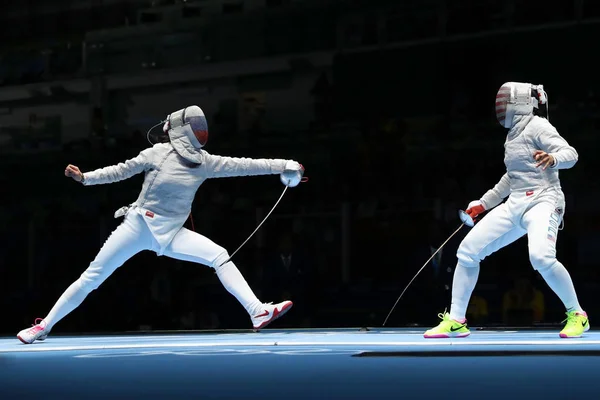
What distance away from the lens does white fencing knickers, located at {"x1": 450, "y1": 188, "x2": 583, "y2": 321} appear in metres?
4.60

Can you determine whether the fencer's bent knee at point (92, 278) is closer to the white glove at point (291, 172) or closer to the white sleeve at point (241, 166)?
the white sleeve at point (241, 166)

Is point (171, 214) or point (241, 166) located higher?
point (241, 166)

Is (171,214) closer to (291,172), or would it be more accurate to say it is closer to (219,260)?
(219,260)

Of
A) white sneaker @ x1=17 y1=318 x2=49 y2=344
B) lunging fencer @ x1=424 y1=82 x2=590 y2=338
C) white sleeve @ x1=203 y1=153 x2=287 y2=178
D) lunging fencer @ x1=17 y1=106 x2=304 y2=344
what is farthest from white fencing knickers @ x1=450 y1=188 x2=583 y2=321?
white sneaker @ x1=17 y1=318 x2=49 y2=344

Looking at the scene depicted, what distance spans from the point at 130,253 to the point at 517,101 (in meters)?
2.17

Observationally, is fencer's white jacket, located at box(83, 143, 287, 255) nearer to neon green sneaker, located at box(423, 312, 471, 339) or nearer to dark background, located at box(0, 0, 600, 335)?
neon green sneaker, located at box(423, 312, 471, 339)

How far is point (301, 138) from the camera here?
7.30m

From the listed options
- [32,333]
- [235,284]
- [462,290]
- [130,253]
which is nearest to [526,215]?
[462,290]

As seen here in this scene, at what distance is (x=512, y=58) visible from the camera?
6922mm

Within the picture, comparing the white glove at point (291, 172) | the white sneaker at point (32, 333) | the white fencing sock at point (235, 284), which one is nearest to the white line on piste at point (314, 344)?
the white sneaker at point (32, 333)

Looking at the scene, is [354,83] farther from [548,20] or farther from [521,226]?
[521,226]

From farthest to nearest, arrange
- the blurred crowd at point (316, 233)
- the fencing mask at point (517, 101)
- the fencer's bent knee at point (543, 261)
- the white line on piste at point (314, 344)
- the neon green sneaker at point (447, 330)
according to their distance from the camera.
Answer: the blurred crowd at point (316, 233), the fencing mask at point (517, 101), the neon green sneaker at point (447, 330), the fencer's bent knee at point (543, 261), the white line on piste at point (314, 344)

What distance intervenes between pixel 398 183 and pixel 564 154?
2636 mm

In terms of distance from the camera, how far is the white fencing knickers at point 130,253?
5070 mm
